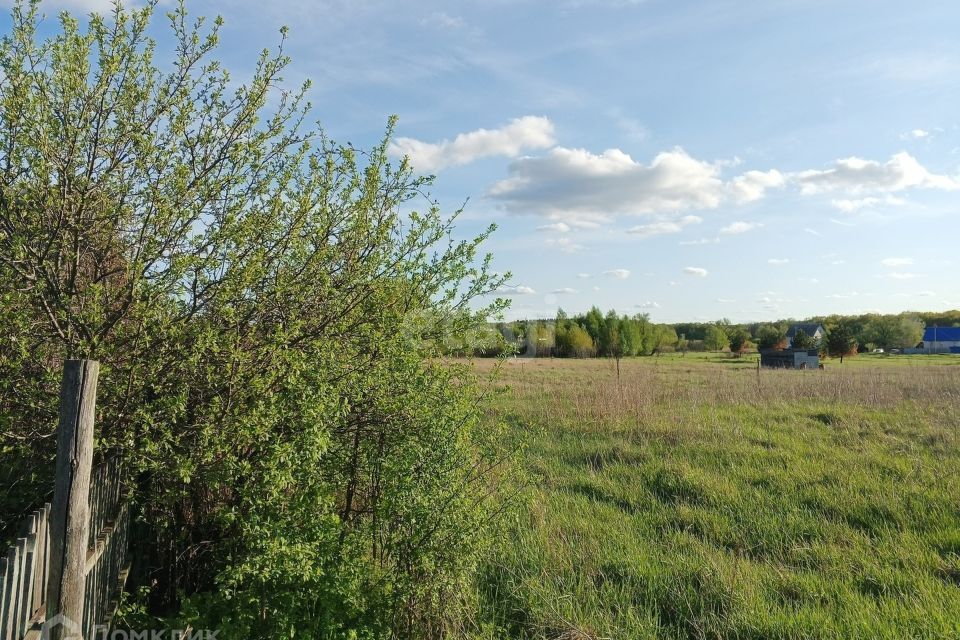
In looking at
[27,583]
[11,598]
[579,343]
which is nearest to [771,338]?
[579,343]

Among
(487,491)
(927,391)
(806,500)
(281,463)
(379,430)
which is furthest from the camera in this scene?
(927,391)

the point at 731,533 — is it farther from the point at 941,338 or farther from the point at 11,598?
the point at 941,338

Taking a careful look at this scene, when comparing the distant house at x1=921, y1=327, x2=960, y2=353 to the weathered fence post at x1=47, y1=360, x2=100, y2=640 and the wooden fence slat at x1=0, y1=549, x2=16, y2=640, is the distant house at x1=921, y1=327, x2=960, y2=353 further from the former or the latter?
the wooden fence slat at x1=0, y1=549, x2=16, y2=640

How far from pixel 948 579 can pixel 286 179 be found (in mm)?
5972

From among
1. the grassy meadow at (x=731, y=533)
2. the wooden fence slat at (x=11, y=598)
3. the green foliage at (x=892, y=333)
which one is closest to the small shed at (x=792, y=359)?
the grassy meadow at (x=731, y=533)

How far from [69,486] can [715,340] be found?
8372cm

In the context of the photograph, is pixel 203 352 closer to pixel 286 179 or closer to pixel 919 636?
pixel 286 179

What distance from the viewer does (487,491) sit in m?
4.81

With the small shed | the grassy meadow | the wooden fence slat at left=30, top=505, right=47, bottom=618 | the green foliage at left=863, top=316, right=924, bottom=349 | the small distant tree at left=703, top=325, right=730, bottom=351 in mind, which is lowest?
the grassy meadow

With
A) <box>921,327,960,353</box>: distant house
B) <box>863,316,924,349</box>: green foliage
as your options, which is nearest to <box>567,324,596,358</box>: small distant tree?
<box>863,316,924,349</box>: green foliage

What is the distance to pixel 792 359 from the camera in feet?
107

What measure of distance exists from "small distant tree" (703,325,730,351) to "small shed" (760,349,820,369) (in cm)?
4625

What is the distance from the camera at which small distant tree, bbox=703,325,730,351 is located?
262ft

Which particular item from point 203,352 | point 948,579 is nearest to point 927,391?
point 948,579
